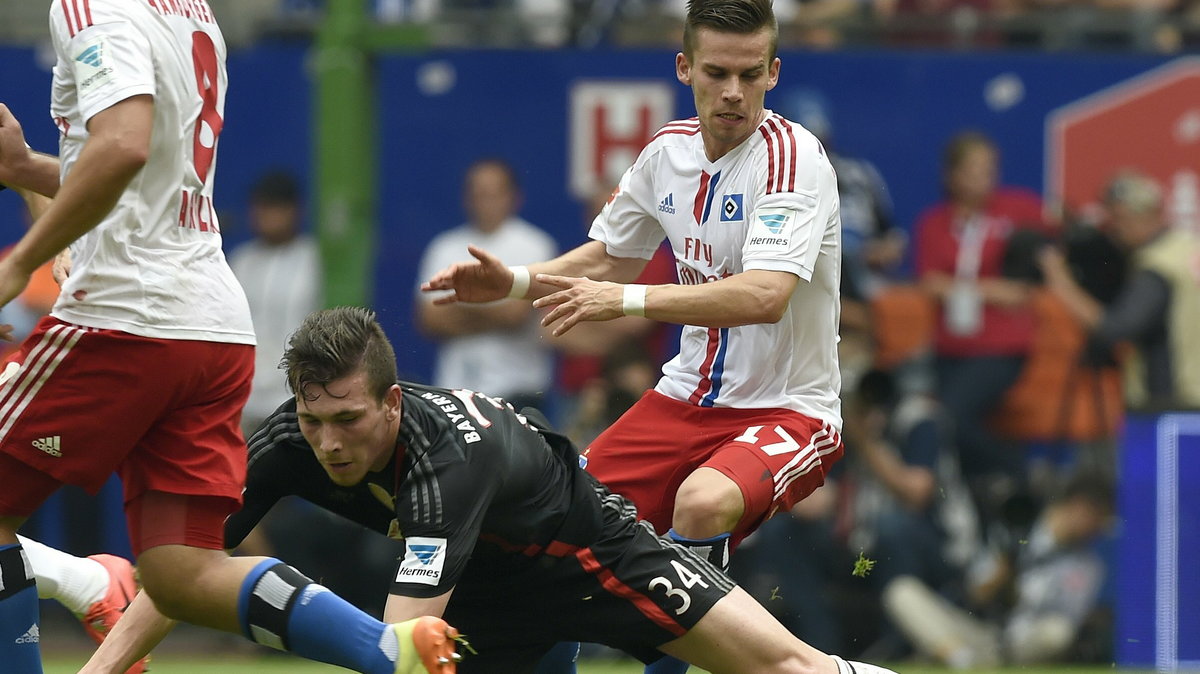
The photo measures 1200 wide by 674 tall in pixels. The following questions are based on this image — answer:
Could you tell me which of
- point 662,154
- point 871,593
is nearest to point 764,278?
point 662,154

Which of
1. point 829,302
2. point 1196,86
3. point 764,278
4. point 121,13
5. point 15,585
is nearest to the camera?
point 121,13

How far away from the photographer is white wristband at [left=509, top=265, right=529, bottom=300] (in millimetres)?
5695

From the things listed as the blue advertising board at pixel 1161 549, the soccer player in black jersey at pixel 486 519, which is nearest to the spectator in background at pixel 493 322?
the blue advertising board at pixel 1161 549

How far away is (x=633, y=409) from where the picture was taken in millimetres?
5898

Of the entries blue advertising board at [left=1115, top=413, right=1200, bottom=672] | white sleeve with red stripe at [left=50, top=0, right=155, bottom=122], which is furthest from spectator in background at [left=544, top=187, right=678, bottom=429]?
white sleeve with red stripe at [left=50, top=0, right=155, bottom=122]

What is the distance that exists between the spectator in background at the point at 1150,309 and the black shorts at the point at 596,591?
4.86m

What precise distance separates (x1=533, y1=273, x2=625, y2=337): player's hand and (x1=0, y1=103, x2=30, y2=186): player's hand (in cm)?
144

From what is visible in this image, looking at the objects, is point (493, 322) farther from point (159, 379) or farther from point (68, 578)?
point (159, 379)

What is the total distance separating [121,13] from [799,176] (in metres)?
2.05

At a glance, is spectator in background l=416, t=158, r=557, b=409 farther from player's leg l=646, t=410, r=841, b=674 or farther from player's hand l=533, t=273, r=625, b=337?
player's hand l=533, t=273, r=625, b=337

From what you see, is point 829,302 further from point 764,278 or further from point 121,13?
point 121,13

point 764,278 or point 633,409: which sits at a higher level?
point 764,278

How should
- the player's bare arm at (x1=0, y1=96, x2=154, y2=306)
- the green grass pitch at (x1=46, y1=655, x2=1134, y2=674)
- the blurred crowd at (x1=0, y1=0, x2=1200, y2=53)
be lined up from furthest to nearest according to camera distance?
1. the blurred crowd at (x1=0, y1=0, x2=1200, y2=53)
2. the green grass pitch at (x1=46, y1=655, x2=1134, y2=674)
3. the player's bare arm at (x1=0, y1=96, x2=154, y2=306)

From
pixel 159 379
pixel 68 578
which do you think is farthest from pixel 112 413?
pixel 68 578
